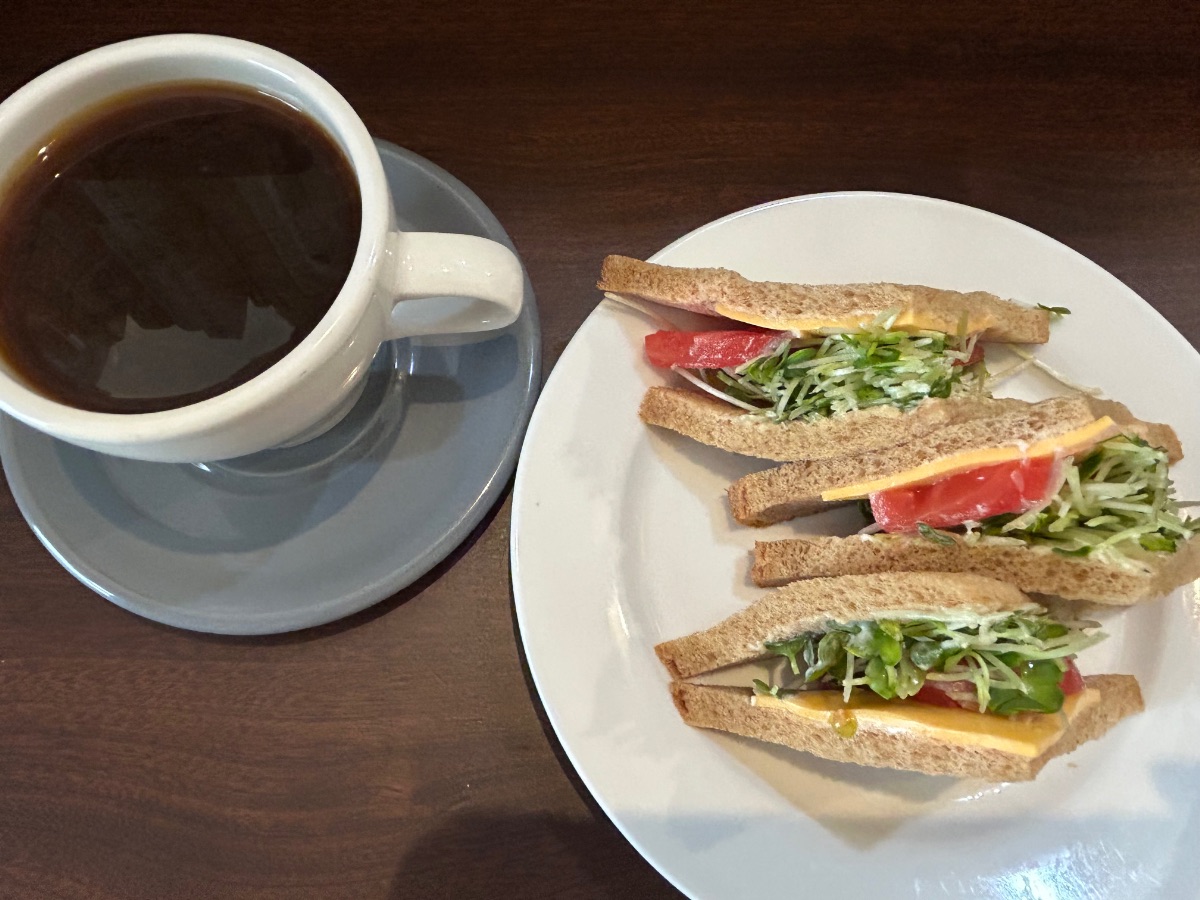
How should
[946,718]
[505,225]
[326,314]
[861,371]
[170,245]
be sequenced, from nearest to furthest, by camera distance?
[326,314]
[170,245]
[946,718]
[861,371]
[505,225]

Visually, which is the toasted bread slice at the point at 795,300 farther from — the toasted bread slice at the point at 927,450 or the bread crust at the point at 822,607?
the bread crust at the point at 822,607

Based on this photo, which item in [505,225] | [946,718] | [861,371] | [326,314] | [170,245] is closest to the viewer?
[326,314]

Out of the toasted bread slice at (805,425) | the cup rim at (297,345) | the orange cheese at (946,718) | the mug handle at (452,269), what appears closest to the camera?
the cup rim at (297,345)

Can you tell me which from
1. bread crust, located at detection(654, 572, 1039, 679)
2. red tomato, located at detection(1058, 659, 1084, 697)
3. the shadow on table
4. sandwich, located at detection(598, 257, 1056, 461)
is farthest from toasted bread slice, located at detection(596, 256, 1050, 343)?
the shadow on table

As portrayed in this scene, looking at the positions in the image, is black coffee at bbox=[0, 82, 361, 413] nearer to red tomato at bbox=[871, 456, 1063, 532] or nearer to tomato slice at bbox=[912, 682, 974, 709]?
red tomato at bbox=[871, 456, 1063, 532]

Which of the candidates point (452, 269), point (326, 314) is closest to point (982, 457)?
point (452, 269)

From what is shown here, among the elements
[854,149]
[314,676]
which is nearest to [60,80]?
[314,676]

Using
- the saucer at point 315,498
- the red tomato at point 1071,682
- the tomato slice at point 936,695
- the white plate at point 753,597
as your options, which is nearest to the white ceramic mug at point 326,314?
the saucer at point 315,498

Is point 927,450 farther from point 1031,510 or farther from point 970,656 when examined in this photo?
point 970,656
